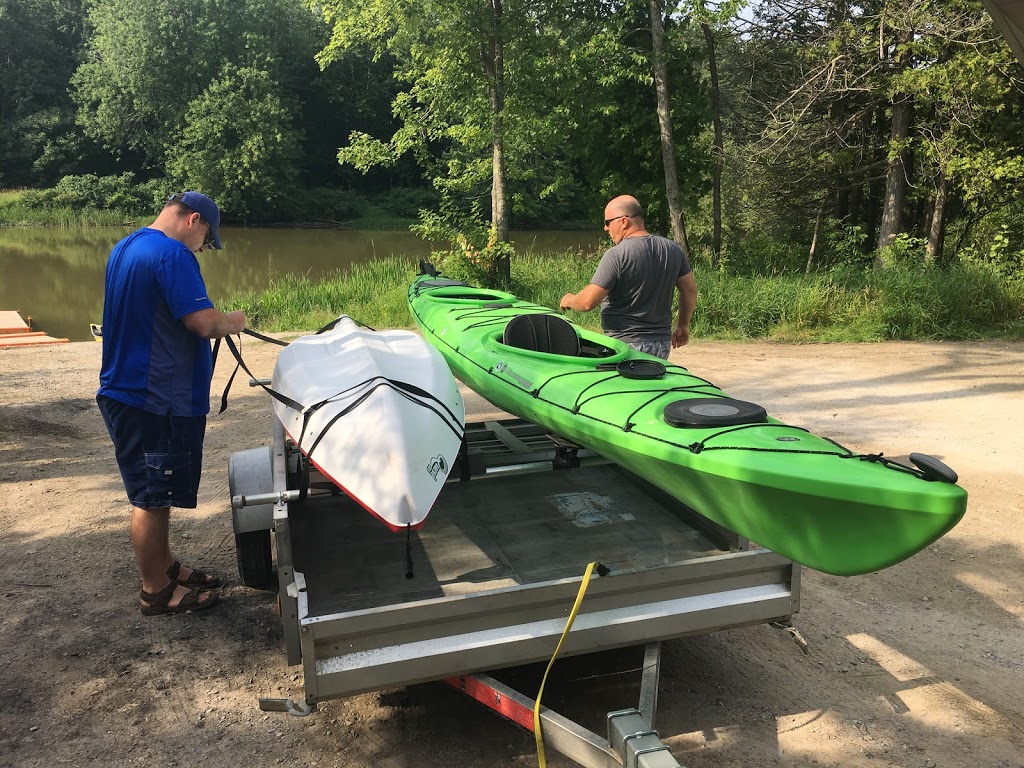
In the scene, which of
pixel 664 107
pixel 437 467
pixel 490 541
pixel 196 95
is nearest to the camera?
pixel 437 467

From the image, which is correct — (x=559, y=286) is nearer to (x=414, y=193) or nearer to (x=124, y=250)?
(x=124, y=250)

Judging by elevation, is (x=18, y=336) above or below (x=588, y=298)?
below

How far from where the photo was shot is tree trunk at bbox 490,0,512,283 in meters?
12.2

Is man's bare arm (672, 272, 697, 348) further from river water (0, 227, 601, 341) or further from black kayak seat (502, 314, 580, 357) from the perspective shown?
river water (0, 227, 601, 341)

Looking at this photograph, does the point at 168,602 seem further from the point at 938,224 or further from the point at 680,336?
the point at 938,224

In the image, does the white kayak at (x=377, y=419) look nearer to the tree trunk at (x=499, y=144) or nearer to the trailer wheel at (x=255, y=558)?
the trailer wheel at (x=255, y=558)

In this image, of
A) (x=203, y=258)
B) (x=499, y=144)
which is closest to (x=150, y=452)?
(x=499, y=144)

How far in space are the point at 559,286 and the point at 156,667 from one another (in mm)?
10258

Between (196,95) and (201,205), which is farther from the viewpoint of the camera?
(196,95)

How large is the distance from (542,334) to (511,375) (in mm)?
327

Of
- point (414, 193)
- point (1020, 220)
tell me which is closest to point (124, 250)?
point (1020, 220)

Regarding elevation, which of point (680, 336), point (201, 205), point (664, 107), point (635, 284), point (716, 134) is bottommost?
point (680, 336)

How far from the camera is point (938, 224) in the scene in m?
14.8

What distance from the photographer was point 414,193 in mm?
41625
